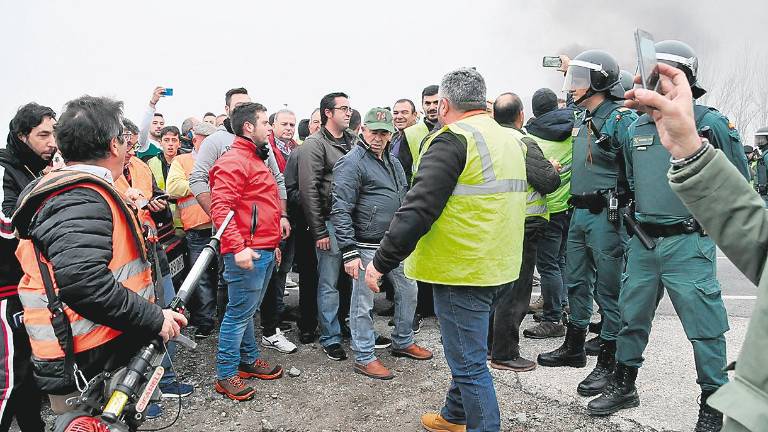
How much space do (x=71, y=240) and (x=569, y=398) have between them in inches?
121

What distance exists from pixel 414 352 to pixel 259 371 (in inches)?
48.3

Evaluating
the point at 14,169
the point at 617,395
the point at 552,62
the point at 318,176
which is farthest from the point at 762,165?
the point at 14,169

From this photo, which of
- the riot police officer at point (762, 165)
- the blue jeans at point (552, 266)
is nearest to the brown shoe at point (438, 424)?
the blue jeans at point (552, 266)

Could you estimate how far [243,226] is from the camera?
12.1 feet

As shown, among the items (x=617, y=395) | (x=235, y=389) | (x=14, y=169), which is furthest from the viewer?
(x=235, y=389)

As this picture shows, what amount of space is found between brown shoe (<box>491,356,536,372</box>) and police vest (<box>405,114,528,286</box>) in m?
1.53

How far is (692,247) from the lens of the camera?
294 cm

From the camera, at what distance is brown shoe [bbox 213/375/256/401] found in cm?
362

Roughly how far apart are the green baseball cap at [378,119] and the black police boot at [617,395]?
2274 mm

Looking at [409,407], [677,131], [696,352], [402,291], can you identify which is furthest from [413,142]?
[677,131]

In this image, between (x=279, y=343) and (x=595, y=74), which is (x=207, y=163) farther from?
(x=595, y=74)

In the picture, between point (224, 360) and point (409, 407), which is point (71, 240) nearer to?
point (224, 360)

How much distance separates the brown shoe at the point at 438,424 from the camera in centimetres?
308

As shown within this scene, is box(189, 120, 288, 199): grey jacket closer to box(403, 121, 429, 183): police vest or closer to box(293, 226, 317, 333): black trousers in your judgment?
box(293, 226, 317, 333): black trousers
